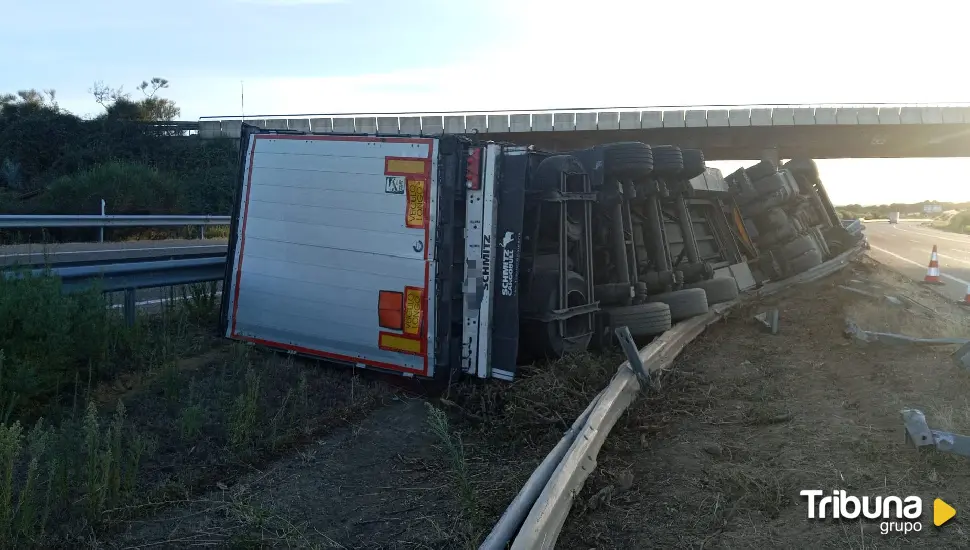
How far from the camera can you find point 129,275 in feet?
23.6

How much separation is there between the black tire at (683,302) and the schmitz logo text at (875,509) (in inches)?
174

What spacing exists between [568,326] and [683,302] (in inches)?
69.5

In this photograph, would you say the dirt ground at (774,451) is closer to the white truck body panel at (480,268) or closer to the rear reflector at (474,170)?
the white truck body panel at (480,268)

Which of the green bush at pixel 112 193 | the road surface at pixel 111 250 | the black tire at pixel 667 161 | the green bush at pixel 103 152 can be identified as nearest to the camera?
the black tire at pixel 667 161

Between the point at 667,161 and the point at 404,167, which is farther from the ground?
the point at 667,161

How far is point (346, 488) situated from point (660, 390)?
2431 mm

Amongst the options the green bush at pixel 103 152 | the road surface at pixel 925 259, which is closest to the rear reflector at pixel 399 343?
the road surface at pixel 925 259

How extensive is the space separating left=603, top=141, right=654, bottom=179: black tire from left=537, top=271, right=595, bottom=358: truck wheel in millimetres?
1086

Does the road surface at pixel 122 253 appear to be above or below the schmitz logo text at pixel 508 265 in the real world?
below

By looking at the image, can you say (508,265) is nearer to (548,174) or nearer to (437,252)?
(437,252)

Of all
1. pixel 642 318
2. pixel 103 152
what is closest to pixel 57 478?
pixel 642 318

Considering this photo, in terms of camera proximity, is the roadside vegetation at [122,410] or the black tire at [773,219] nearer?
the roadside vegetation at [122,410]

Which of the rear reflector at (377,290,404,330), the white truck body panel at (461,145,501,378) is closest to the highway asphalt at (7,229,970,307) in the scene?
the rear reflector at (377,290,404,330)

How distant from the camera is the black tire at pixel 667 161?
331 inches
